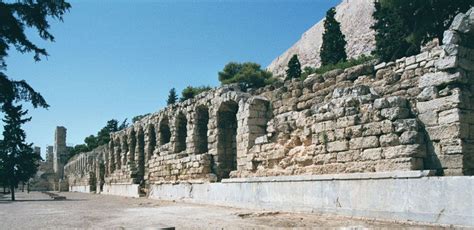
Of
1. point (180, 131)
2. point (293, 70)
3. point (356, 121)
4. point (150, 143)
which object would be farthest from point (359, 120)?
point (293, 70)

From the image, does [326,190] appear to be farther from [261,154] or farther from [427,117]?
[261,154]

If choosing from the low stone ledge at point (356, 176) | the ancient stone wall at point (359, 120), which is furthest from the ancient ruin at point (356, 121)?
the low stone ledge at point (356, 176)

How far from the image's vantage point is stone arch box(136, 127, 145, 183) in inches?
962

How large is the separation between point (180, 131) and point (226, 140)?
13.9 feet

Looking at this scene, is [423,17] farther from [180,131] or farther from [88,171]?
[88,171]

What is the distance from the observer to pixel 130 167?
80.4ft

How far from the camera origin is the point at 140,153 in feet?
81.3

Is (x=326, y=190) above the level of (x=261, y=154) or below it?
below

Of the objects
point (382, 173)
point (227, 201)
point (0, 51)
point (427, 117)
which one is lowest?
point (227, 201)

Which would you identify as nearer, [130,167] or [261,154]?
[261,154]

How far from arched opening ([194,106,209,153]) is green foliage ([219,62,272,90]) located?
106ft

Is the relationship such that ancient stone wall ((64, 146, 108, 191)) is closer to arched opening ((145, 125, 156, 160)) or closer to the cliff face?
arched opening ((145, 125, 156, 160))

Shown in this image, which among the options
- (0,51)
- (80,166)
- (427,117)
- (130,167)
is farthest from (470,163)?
(80,166)

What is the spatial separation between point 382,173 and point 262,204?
3.90 m
